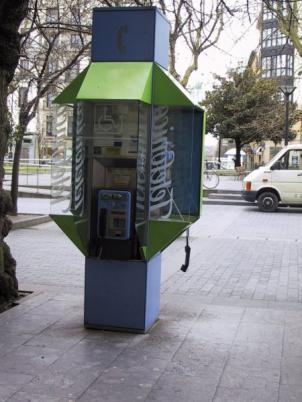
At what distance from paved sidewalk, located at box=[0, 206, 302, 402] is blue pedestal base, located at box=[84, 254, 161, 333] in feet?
0.44

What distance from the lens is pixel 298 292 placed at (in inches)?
286

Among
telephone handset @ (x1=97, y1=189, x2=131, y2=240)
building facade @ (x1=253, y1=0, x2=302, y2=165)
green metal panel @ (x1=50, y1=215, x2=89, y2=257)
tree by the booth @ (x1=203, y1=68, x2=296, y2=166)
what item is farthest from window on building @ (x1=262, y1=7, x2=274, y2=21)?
tree by the booth @ (x1=203, y1=68, x2=296, y2=166)

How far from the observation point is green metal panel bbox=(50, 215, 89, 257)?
5.25m

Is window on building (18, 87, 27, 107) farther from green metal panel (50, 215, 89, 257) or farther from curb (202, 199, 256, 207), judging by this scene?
green metal panel (50, 215, 89, 257)

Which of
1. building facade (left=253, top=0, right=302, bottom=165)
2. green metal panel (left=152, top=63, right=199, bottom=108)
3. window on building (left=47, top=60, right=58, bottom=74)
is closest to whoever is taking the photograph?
green metal panel (left=152, top=63, right=199, bottom=108)

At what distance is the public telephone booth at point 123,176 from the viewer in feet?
16.5

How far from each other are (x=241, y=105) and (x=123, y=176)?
114ft

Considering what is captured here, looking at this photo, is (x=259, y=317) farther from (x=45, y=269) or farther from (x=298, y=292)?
(x=45, y=269)

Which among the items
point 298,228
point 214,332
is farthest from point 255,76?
point 214,332

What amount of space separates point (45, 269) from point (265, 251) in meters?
4.29

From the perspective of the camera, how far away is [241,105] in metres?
39.0

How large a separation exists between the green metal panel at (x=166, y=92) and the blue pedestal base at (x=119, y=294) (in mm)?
1442

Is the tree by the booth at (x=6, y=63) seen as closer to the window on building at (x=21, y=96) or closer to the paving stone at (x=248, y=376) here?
the paving stone at (x=248, y=376)

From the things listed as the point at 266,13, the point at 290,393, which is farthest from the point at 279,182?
the point at 290,393
